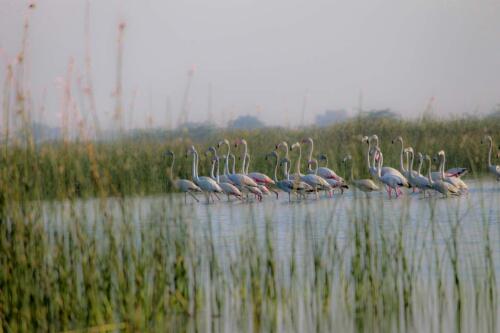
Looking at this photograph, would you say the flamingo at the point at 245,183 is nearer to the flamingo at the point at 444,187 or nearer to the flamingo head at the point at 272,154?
the flamingo head at the point at 272,154

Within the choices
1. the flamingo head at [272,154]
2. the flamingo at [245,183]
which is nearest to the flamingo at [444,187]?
the flamingo at [245,183]

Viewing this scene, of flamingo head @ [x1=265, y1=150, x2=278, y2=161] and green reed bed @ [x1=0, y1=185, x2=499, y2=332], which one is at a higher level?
flamingo head @ [x1=265, y1=150, x2=278, y2=161]

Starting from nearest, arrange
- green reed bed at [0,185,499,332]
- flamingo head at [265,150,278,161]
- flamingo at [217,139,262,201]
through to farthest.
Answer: green reed bed at [0,185,499,332] < flamingo at [217,139,262,201] < flamingo head at [265,150,278,161]

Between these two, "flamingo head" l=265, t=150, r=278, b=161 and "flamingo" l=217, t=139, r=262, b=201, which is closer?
"flamingo" l=217, t=139, r=262, b=201

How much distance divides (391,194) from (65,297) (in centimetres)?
896

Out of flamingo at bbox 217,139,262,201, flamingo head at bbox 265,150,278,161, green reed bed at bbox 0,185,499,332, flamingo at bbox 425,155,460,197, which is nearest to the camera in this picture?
green reed bed at bbox 0,185,499,332

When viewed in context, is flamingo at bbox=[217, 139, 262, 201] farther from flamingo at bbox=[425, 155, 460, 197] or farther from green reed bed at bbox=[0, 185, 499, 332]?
green reed bed at bbox=[0, 185, 499, 332]

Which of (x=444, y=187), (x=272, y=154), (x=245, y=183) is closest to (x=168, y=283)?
(x=444, y=187)

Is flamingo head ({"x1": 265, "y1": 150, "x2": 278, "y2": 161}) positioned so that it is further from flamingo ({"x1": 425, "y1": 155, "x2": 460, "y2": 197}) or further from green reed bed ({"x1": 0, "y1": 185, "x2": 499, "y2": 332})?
green reed bed ({"x1": 0, "y1": 185, "x2": 499, "y2": 332})

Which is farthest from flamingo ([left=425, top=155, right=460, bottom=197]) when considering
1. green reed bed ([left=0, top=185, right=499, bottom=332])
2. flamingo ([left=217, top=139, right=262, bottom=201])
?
green reed bed ([left=0, top=185, right=499, bottom=332])

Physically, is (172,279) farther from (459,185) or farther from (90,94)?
(459,185)

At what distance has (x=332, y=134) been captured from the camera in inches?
630

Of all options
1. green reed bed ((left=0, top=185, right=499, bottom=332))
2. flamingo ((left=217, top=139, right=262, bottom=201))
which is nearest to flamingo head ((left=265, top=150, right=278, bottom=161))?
flamingo ((left=217, top=139, right=262, bottom=201))

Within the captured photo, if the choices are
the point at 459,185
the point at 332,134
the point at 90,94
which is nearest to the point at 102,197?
the point at 90,94
